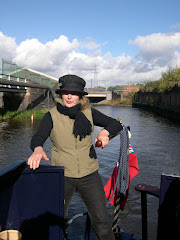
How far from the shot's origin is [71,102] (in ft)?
8.69

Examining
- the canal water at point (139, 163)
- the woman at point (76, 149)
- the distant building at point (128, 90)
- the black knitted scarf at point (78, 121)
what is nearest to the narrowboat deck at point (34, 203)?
the woman at point (76, 149)

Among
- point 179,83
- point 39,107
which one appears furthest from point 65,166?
point 179,83

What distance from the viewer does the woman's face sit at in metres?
2.63

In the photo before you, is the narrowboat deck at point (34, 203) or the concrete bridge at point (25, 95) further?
the concrete bridge at point (25, 95)

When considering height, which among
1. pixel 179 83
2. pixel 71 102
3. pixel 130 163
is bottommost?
pixel 130 163

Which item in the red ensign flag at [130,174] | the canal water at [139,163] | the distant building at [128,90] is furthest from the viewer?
the distant building at [128,90]

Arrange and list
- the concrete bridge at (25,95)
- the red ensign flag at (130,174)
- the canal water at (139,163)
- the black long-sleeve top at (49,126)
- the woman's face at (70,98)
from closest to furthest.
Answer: the black long-sleeve top at (49,126) → the woman's face at (70,98) → the red ensign flag at (130,174) → the canal water at (139,163) → the concrete bridge at (25,95)

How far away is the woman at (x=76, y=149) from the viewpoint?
2.52 m

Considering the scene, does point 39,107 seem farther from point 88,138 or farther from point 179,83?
point 88,138

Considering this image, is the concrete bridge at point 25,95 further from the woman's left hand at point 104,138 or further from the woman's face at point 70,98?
the woman's left hand at point 104,138

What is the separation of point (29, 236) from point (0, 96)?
25.2 meters

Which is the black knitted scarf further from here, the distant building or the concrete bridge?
the distant building

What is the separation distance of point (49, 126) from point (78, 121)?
0.92 ft

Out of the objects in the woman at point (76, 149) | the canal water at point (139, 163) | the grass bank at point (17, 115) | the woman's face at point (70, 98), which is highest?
the woman's face at point (70, 98)
